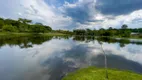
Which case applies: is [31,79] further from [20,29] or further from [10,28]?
[20,29]

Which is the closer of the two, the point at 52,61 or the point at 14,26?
the point at 52,61

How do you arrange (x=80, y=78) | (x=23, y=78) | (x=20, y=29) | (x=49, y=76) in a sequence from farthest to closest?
(x=20, y=29) < (x=49, y=76) < (x=23, y=78) < (x=80, y=78)

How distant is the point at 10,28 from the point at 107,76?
133 m

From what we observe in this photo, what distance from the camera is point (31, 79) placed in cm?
1762

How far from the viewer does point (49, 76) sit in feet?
62.8

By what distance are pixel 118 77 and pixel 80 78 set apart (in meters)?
5.07

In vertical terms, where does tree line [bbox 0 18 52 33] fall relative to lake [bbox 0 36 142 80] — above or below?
above

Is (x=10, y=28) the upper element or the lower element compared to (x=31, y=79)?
upper

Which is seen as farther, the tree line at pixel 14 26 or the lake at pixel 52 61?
the tree line at pixel 14 26

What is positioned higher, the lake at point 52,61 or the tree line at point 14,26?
the tree line at point 14,26

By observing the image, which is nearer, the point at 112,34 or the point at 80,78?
the point at 80,78

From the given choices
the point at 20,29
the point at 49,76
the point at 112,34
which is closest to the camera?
the point at 49,76

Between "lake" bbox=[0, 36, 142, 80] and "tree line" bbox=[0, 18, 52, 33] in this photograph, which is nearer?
"lake" bbox=[0, 36, 142, 80]

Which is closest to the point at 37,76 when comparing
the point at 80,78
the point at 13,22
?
the point at 80,78
